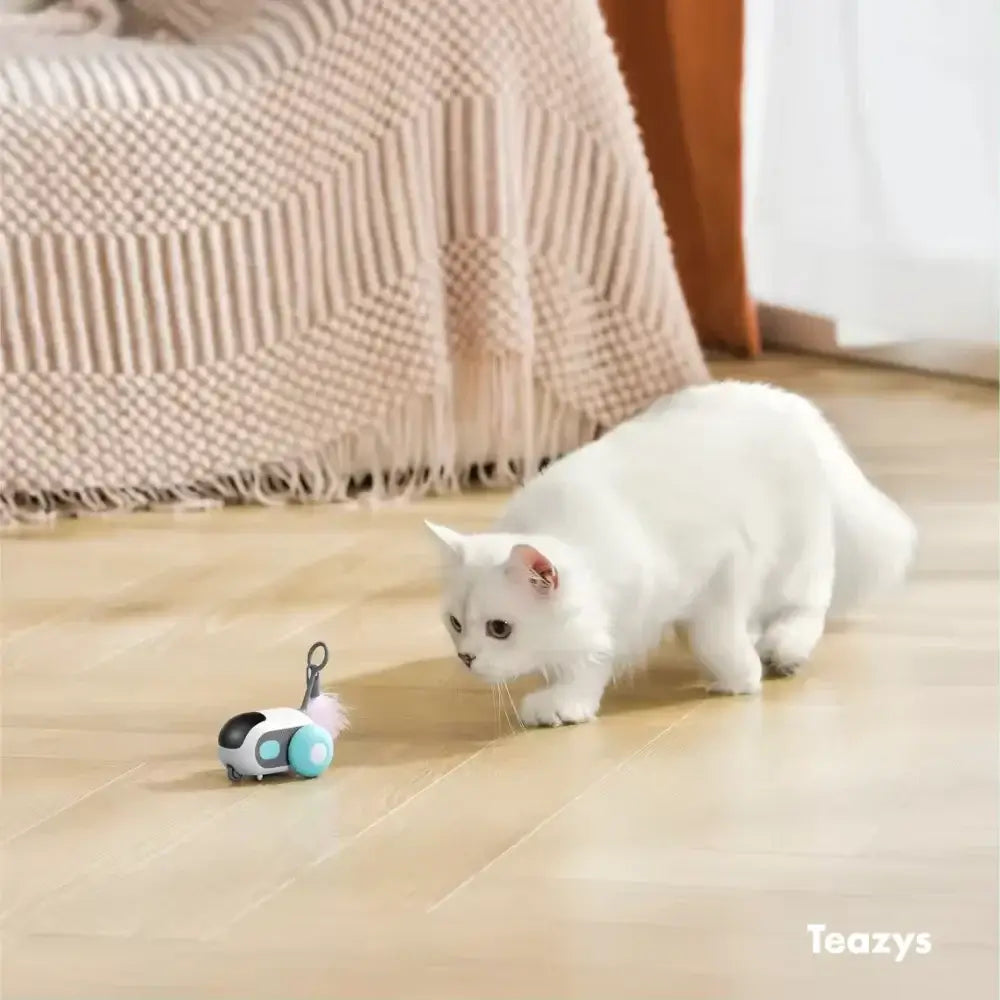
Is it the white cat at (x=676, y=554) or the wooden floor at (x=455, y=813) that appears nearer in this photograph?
the wooden floor at (x=455, y=813)

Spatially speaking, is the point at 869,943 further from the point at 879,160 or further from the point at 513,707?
the point at 879,160

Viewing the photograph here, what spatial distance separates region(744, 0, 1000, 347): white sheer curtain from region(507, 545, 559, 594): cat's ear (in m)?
1.47

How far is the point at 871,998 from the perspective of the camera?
32.9 inches

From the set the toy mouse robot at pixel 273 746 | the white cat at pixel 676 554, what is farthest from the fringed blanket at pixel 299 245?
the toy mouse robot at pixel 273 746

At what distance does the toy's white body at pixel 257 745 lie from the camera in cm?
115

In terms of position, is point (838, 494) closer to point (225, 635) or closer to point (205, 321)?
point (225, 635)

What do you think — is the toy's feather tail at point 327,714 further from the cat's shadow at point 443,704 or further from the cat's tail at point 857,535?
the cat's tail at point 857,535

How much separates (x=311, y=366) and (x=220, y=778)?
0.89 m

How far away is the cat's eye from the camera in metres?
1.22

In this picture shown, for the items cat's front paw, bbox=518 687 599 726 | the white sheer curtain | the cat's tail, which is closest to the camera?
cat's front paw, bbox=518 687 599 726

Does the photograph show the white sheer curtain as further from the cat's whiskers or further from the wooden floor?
the cat's whiskers

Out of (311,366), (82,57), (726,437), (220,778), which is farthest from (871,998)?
(82,57)

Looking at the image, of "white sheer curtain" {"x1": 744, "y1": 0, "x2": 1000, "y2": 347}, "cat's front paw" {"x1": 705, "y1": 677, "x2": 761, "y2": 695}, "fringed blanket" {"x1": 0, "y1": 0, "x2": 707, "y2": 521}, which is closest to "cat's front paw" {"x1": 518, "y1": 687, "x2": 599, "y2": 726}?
"cat's front paw" {"x1": 705, "y1": 677, "x2": 761, "y2": 695}

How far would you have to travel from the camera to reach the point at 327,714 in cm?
123
